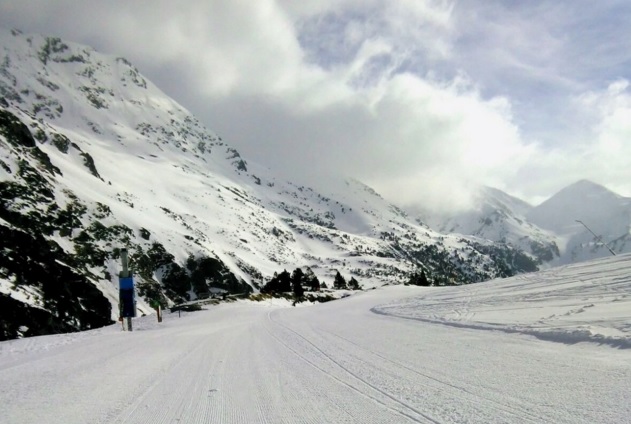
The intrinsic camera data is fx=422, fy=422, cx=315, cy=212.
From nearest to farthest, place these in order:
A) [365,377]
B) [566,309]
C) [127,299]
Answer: [365,377] → [566,309] → [127,299]

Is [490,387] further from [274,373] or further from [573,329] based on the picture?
[573,329]

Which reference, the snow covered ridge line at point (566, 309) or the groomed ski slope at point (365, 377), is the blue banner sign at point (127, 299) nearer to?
the groomed ski slope at point (365, 377)

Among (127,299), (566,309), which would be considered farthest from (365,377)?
(127,299)

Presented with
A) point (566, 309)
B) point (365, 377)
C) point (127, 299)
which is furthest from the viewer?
point (127, 299)

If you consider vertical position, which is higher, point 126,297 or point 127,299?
point 126,297

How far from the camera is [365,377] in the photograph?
23.3 ft

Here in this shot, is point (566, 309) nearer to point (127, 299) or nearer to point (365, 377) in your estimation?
point (365, 377)

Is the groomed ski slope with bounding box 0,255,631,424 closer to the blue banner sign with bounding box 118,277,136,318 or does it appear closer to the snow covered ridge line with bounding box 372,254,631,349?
the snow covered ridge line with bounding box 372,254,631,349

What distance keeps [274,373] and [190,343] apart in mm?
7062

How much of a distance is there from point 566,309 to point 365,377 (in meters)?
8.99

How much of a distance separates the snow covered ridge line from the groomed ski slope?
0.07 meters

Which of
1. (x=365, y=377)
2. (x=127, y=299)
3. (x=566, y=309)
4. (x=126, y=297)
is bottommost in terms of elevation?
(x=365, y=377)

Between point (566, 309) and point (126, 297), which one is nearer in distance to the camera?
point (566, 309)

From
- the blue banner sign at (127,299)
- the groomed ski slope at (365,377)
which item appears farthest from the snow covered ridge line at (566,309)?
the blue banner sign at (127,299)
